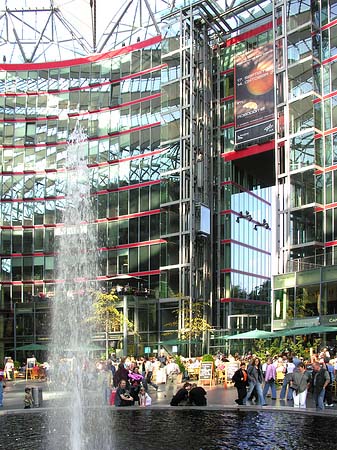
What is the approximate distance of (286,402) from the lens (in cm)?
2539

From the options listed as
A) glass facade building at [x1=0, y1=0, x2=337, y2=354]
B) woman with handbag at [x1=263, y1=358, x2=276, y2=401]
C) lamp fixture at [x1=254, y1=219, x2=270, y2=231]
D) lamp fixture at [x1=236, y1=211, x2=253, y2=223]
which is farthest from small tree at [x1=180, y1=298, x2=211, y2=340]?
woman with handbag at [x1=263, y1=358, x2=276, y2=401]

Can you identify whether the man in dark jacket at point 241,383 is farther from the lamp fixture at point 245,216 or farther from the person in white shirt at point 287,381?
the lamp fixture at point 245,216

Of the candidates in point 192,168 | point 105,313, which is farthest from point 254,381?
point 192,168

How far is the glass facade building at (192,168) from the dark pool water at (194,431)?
2082 centimetres

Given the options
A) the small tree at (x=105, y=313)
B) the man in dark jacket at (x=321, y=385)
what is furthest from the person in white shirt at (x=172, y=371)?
the man in dark jacket at (x=321, y=385)

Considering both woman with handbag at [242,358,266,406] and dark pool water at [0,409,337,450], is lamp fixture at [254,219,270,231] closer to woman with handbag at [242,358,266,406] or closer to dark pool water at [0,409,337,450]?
woman with handbag at [242,358,266,406]

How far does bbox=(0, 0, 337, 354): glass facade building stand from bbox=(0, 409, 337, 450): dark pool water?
20.8 m

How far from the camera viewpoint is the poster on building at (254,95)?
54.4 metres

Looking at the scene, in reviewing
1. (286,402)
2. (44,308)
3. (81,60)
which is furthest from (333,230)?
(81,60)

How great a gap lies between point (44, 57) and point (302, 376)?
72.5 meters

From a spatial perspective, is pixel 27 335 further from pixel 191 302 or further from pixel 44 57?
pixel 44 57

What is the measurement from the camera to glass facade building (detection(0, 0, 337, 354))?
47312 millimetres

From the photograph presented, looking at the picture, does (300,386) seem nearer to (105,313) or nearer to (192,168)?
(105,313)

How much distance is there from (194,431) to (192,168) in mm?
42690
